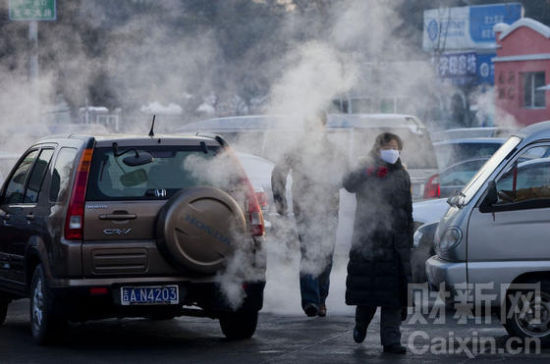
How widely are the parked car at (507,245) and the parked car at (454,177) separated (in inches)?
277

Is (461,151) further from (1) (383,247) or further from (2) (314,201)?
(1) (383,247)

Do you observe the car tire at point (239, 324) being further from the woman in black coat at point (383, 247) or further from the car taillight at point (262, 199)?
the car taillight at point (262, 199)

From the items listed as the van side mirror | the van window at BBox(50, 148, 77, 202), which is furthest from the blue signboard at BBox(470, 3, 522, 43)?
the van window at BBox(50, 148, 77, 202)

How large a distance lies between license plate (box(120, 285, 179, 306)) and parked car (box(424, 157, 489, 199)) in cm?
804

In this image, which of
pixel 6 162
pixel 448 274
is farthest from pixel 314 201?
pixel 6 162

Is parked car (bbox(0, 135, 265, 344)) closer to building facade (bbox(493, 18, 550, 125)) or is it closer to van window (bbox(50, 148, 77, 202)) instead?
van window (bbox(50, 148, 77, 202))

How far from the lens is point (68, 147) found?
9055mm

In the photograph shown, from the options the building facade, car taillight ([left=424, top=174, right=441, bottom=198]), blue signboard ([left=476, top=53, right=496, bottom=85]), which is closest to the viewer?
car taillight ([left=424, top=174, right=441, bottom=198])

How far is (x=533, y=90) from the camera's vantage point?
43438 millimetres

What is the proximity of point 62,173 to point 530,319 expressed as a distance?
12.1 ft

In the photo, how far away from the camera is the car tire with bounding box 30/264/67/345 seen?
28.0 feet

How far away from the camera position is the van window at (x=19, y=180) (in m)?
9.80

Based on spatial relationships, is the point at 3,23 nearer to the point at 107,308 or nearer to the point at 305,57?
the point at 305,57

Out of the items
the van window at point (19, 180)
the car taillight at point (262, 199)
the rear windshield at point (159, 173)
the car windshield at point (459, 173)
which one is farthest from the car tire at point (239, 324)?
the car windshield at point (459, 173)
